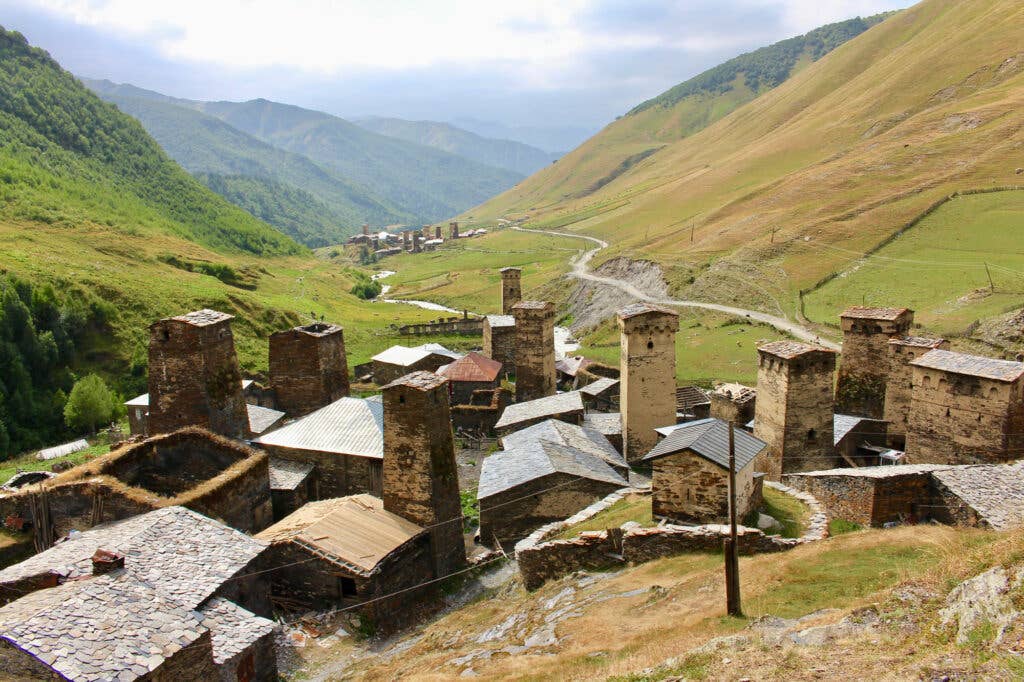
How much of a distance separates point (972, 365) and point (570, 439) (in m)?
13.5

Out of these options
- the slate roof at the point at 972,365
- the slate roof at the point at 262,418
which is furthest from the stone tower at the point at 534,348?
the slate roof at the point at 972,365

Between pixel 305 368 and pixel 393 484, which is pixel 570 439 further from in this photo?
pixel 305 368

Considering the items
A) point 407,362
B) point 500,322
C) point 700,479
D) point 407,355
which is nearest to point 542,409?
point 700,479

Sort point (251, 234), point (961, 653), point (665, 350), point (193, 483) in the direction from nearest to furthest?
point (961, 653) < point (193, 483) < point (665, 350) < point (251, 234)

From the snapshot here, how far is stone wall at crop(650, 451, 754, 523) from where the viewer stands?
16609mm

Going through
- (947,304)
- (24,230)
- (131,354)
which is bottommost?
(131,354)

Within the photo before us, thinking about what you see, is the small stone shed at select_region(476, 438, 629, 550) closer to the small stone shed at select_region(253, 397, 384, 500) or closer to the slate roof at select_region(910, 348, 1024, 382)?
the small stone shed at select_region(253, 397, 384, 500)

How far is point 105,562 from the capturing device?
13305 mm

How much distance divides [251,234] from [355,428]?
104m

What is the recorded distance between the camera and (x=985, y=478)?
16250 mm

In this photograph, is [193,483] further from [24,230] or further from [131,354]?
[24,230]

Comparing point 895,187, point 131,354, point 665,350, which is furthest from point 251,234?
point 665,350

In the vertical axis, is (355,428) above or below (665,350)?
below

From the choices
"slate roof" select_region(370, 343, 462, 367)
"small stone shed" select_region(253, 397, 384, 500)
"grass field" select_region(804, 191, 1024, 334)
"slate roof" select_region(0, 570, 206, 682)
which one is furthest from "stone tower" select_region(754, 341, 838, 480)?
"slate roof" select_region(370, 343, 462, 367)
